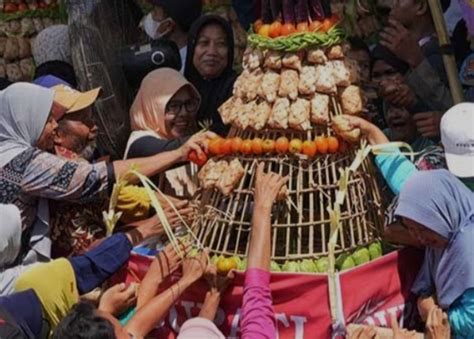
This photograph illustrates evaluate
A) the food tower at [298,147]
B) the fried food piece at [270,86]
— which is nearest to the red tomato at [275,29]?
the food tower at [298,147]

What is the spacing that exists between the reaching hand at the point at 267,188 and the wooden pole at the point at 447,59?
2.44 ft

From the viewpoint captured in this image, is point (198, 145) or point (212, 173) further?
point (198, 145)

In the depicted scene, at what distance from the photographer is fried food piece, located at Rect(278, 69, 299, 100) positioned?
394 centimetres

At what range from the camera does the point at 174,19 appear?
19.2 feet

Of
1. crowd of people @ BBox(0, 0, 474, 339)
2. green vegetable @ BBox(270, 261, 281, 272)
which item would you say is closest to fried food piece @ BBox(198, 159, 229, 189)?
crowd of people @ BBox(0, 0, 474, 339)

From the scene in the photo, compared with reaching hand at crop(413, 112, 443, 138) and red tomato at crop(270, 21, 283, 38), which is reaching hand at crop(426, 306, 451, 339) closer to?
reaching hand at crop(413, 112, 443, 138)

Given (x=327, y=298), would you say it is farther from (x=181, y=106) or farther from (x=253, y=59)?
(x=181, y=106)

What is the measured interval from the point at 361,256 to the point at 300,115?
528mm

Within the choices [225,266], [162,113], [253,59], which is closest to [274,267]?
[225,266]

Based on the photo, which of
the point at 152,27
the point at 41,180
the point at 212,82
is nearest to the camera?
the point at 41,180

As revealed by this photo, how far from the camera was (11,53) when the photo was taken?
6.73 metres

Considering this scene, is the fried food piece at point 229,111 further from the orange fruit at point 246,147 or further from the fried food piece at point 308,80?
the fried food piece at point 308,80

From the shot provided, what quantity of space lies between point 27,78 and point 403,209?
11.9 feet

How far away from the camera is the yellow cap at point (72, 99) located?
447 centimetres
